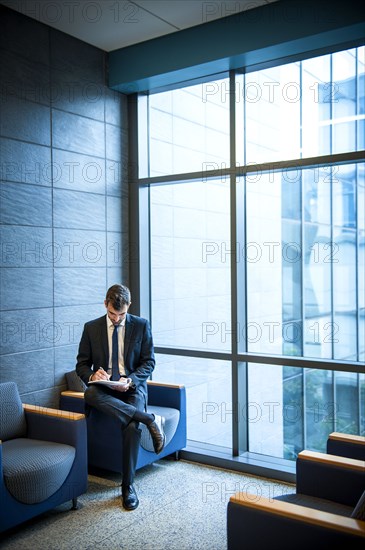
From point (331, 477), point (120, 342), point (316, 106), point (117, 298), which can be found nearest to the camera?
point (331, 477)

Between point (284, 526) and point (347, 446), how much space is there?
96 cm

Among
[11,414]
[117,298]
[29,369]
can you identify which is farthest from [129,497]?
[117,298]

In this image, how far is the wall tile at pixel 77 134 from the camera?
4.18 metres

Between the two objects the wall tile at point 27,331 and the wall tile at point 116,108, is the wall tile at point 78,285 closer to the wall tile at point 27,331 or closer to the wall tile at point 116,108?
the wall tile at point 27,331

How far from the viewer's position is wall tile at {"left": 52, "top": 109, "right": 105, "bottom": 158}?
13.7 feet

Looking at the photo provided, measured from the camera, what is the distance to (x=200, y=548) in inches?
114

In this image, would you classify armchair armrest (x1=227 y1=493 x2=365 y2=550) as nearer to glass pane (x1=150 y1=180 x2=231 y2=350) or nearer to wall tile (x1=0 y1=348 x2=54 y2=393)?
wall tile (x1=0 y1=348 x2=54 y2=393)

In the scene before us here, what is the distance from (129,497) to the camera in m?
3.40

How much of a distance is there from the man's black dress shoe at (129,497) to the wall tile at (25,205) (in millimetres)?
1984

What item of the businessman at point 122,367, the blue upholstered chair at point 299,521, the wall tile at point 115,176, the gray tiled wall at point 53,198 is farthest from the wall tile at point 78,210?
the blue upholstered chair at point 299,521

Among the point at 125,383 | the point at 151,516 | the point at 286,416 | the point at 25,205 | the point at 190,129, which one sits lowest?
the point at 151,516

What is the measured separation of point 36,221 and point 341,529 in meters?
2.97

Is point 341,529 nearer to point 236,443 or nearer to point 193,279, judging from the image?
point 236,443

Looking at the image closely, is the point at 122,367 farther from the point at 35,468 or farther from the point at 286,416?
the point at 286,416
